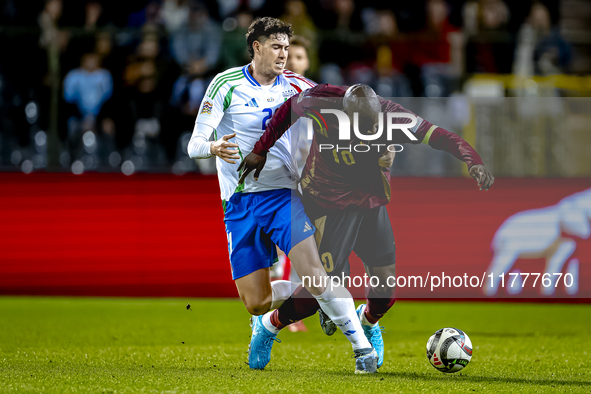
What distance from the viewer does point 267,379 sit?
4836 millimetres

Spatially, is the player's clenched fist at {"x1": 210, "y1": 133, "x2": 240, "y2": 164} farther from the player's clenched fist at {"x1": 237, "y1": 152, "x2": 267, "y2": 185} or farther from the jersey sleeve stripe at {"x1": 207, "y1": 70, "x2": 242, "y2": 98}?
the jersey sleeve stripe at {"x1": 207, "y1": 70, "x2": 242, "y2": 98}

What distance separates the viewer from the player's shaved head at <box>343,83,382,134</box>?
5184 mm

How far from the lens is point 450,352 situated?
511 centimetres

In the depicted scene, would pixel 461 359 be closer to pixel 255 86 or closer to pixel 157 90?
pixel 255 86

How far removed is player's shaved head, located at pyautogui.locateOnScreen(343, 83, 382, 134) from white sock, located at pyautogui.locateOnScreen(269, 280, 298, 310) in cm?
128

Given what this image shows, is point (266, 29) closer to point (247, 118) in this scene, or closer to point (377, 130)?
point (247, 118)

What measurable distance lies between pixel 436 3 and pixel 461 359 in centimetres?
681

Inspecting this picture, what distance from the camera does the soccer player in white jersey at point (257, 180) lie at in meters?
5.22

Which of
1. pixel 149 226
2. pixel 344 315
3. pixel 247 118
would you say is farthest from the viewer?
pixel 149 226

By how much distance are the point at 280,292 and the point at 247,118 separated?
4.21ft

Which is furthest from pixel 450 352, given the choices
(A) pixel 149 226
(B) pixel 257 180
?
(A) pixel 149 226

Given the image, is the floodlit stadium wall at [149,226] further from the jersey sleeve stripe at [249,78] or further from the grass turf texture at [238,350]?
the jersey sleeve stripe at [249,78]

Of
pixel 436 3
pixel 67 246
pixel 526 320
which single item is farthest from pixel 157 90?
pixel 526 320

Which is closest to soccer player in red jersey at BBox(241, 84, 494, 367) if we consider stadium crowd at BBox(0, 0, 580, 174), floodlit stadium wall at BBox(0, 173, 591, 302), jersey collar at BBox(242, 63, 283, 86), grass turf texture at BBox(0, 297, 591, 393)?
jersey collar at BBox(242, 63, 283, 86)
